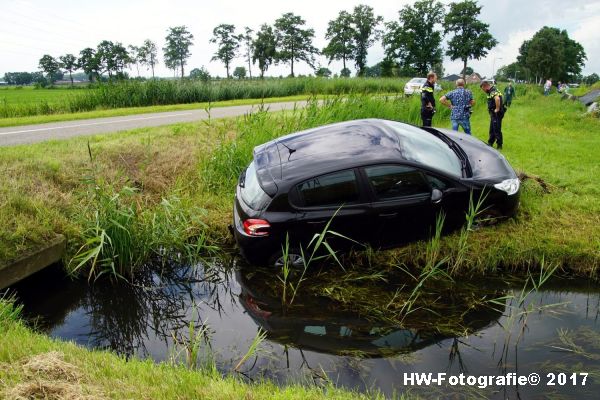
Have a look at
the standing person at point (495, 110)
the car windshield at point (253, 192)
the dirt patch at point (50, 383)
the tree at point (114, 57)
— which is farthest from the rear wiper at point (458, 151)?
the tree at point (114, 57)

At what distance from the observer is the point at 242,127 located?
931 centimetres

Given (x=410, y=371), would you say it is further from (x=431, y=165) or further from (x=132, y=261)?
(x=132, y=261)

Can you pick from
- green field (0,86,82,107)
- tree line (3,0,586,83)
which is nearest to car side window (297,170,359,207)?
green field (0,86,82,107)

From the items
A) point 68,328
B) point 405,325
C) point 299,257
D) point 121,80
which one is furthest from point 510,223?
point 121,80

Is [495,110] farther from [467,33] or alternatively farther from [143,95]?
[467,33]

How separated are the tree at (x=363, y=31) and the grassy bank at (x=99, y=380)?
72.6 metres

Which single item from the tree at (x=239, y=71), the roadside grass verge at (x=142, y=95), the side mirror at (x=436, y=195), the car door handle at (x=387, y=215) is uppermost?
the tree at (x=239, y=71)

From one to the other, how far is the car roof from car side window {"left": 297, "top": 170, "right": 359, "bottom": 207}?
0.08m

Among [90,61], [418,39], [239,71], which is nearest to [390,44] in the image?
[418,39]

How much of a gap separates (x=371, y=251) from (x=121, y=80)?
15.4 meters

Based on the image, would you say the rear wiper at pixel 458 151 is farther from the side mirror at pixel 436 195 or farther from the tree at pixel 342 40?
the tree at pixel 342 40

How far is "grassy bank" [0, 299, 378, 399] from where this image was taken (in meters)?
2.83

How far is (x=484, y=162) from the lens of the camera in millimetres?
6000

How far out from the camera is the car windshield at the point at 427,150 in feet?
17.9
